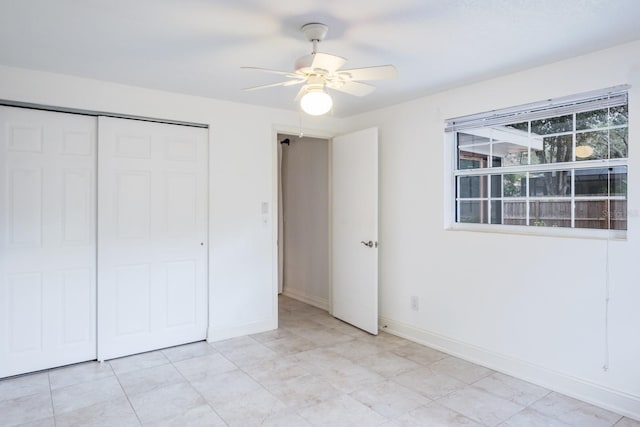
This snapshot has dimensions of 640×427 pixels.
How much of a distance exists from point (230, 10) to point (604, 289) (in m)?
2.81

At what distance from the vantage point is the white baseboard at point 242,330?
3783mm

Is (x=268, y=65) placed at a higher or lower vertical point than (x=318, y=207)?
higher

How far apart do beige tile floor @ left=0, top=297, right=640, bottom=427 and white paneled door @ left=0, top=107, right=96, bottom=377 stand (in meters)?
0.24

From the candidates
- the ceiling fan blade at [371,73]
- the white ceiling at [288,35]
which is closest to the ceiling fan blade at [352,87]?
the ceiling fan blade at [371,73]

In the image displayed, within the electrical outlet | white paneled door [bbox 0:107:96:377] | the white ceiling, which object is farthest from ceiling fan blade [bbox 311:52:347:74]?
the electrical outlet

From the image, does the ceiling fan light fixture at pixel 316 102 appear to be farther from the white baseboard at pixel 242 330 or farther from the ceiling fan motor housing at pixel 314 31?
the white baseboard at pixel 242 330

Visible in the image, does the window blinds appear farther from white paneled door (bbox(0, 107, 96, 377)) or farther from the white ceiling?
white paneled door (bbox(0, 107, 96, 377))

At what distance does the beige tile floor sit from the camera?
241 centimetres

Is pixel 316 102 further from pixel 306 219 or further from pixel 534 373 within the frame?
pixel 306 219

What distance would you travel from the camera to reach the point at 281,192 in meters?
5.86

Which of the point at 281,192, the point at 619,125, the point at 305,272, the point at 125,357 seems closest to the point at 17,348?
the point at 125,357

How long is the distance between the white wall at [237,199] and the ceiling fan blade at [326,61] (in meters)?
1.89

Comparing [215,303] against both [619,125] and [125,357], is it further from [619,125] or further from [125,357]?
[619,125]

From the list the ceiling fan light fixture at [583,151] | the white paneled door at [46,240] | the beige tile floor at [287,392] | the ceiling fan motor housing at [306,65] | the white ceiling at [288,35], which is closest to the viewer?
the white ceiling at [288,35]
